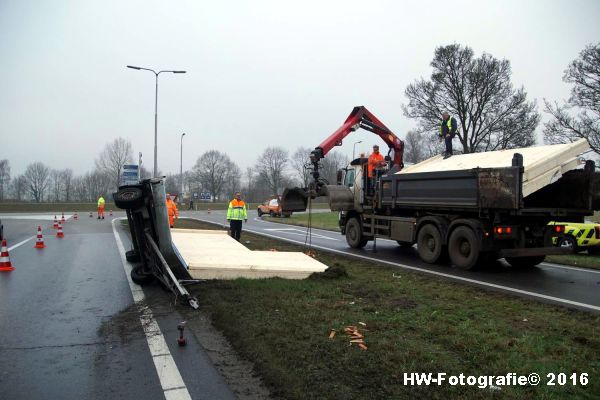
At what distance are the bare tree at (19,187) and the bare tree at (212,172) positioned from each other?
1436 inches

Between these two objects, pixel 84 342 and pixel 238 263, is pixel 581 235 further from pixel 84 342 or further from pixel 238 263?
pixel 84 342

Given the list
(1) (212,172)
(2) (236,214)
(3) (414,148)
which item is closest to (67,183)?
(1) (212,172)

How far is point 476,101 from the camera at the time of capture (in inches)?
1378

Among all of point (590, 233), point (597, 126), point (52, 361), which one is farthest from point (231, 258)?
point (597, 126)

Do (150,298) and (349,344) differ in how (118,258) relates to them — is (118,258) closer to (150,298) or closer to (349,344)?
(150,298)

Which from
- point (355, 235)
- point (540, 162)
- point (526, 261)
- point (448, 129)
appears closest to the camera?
point (540, 162)

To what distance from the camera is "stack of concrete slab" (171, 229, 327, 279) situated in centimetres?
806

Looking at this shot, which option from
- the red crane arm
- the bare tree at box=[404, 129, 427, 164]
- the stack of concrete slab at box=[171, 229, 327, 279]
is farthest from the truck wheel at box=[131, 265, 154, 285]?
the bare tree at box=[404, 129, 427, 164]

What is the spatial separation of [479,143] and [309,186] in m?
26.0

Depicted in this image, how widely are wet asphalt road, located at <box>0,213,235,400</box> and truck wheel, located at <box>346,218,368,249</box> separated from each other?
732 cm

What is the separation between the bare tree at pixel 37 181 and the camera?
97.8m

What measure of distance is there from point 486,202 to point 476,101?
93.6 feet

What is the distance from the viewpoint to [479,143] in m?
35.3

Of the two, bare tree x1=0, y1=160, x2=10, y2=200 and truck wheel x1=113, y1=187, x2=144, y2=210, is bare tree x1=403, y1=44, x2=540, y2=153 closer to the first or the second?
truck wheel x1=113, y1=187, x2=144, y2=210
